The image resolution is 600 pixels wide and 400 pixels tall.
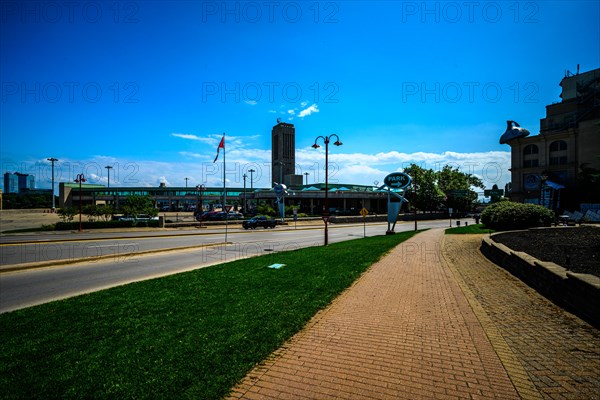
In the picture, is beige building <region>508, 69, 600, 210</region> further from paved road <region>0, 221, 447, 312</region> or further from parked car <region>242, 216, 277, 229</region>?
paved road <region>0, 221, 447, 312</region>

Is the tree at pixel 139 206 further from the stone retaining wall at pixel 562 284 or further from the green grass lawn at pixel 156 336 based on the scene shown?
the stone retaining wall at pixel 562 284

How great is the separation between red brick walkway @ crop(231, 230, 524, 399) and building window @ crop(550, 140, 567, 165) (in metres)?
66.8

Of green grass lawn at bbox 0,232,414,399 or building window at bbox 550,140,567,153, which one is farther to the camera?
building window at bbox 550,140,567,153

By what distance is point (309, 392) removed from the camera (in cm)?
382

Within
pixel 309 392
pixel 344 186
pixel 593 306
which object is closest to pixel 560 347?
pixel 593 306

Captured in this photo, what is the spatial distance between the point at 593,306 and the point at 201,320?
7539 mm

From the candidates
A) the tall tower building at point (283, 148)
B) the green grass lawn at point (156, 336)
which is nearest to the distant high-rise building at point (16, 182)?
the tall tower building at point (283, 148)

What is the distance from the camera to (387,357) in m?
4.70

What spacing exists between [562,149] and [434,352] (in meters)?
70.6

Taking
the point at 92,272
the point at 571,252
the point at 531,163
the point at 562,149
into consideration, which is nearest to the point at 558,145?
the point at 562,149

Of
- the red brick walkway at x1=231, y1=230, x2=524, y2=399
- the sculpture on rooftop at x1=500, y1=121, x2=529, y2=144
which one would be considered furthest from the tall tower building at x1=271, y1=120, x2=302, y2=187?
the red brick walkway at x1=231, y1=230, x2=524, y2=399

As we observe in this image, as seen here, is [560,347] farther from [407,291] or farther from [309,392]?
[309,392]

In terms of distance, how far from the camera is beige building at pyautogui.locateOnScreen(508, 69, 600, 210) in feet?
169

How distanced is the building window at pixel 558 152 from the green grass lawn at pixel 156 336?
67.1 meters
